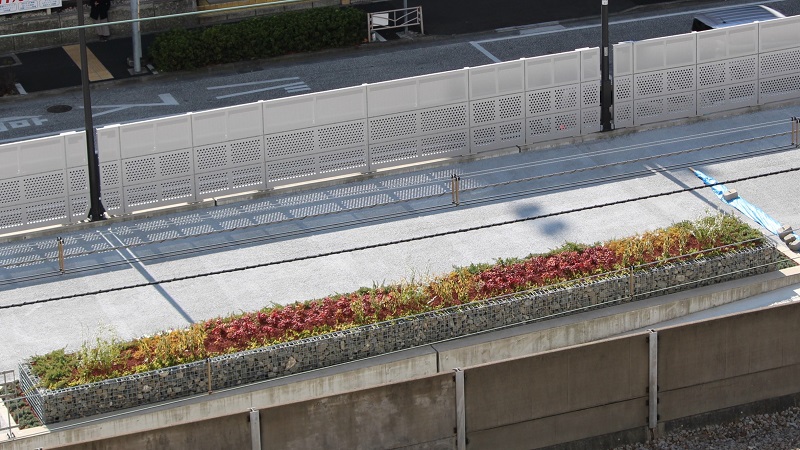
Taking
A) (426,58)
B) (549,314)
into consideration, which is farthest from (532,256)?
(426,58)

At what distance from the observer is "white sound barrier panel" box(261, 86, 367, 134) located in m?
31.7

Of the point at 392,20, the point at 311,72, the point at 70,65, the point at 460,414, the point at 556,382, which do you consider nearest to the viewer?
the point at 460,414

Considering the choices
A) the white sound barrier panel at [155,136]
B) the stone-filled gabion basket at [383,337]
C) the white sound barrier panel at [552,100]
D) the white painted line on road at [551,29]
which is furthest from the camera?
the white painted line on road at [551,29]

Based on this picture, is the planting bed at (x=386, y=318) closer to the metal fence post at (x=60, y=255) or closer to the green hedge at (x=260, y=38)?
the metal fence post at (x=60, y=255)

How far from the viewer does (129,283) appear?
94.9 ft

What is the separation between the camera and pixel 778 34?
35.0 meters

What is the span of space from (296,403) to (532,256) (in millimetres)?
6487

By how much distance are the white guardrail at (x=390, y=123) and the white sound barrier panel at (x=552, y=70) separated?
1.1 inches

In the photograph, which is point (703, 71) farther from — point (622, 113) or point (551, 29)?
point (551, 29)

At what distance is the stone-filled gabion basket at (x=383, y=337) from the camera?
24594 millimetres

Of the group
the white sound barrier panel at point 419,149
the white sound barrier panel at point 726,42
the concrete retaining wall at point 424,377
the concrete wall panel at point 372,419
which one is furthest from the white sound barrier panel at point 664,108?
the concrete wall panel at point 372,419

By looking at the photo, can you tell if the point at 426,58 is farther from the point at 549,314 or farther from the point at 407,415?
the point at 407,415

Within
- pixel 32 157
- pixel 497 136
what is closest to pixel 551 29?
pixel 497 136

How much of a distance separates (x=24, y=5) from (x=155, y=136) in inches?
465
